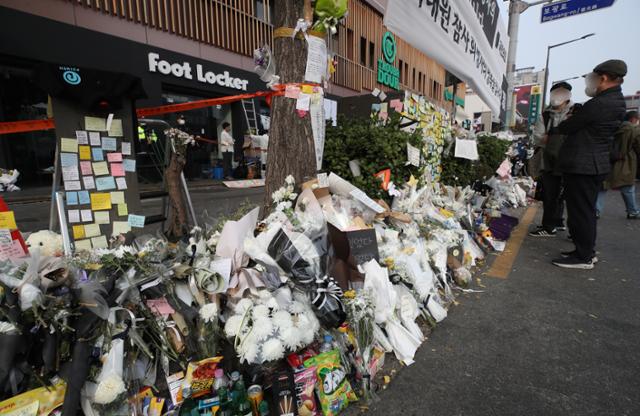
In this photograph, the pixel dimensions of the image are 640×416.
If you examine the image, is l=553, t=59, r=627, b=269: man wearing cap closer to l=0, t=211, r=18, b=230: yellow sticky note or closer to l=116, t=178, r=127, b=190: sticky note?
l=116, t=178, r=127, b=190: sticky note

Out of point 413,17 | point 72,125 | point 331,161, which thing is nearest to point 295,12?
point 413,17

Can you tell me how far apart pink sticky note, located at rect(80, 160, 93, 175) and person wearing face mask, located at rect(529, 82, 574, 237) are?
228 inches

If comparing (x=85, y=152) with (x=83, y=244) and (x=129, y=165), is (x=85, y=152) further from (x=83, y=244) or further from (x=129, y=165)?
(x=83, y=244)

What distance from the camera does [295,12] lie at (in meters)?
2.68

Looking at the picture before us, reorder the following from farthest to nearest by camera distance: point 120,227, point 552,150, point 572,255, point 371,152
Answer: point 552,150 → point 572,255 → point 371,152 → point 120,227

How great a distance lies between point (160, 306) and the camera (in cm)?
164

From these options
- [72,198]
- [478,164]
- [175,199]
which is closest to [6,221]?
[72,198]

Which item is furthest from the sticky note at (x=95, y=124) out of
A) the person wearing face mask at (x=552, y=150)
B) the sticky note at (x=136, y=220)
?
the person wearing face mask at (x=552, y=150)

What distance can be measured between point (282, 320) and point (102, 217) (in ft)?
7.38

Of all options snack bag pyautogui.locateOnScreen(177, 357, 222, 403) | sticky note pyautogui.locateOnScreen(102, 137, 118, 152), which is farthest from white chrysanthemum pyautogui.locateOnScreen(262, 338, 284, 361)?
sticky note pyautogui.locateOnScreen(102, 137, 118, 152)

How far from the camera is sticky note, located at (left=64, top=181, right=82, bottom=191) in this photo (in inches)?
106

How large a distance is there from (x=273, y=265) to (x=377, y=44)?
19180 mm

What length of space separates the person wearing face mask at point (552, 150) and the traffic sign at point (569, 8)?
483 cm

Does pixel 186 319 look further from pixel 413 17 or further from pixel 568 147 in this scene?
pixel 568 147
